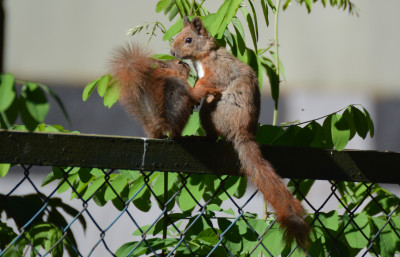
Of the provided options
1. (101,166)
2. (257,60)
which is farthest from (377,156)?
(101,166)

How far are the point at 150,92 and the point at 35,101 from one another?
2.00 ft

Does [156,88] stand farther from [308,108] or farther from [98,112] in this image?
[308,108]

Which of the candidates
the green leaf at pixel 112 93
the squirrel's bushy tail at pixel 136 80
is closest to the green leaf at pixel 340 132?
the squirrel's bushy tail at pixel 136 80

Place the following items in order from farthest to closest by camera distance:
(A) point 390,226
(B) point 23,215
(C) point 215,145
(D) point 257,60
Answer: (D) point 257,60 → (A) point 390,226 → (C) point 215,145 → (B) point 23,215

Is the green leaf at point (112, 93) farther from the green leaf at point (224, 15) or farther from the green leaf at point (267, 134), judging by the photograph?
the green leaf at point (267, 134)

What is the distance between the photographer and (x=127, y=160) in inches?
49.7

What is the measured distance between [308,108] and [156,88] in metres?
2.46

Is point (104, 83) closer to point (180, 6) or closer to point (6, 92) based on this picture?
point (180, 6)

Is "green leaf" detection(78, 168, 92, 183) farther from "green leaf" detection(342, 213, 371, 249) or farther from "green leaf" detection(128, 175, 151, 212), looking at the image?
"green leaf" detection(342, 213, 371, 249)

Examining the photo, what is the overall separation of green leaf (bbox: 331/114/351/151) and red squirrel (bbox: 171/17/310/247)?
236 millimetres

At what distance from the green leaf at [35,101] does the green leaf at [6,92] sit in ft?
0.10

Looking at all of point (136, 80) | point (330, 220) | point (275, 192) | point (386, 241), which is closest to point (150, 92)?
point (136, 80)

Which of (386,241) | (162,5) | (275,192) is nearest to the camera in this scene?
(275,192)

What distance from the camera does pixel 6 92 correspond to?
0.86 metres
